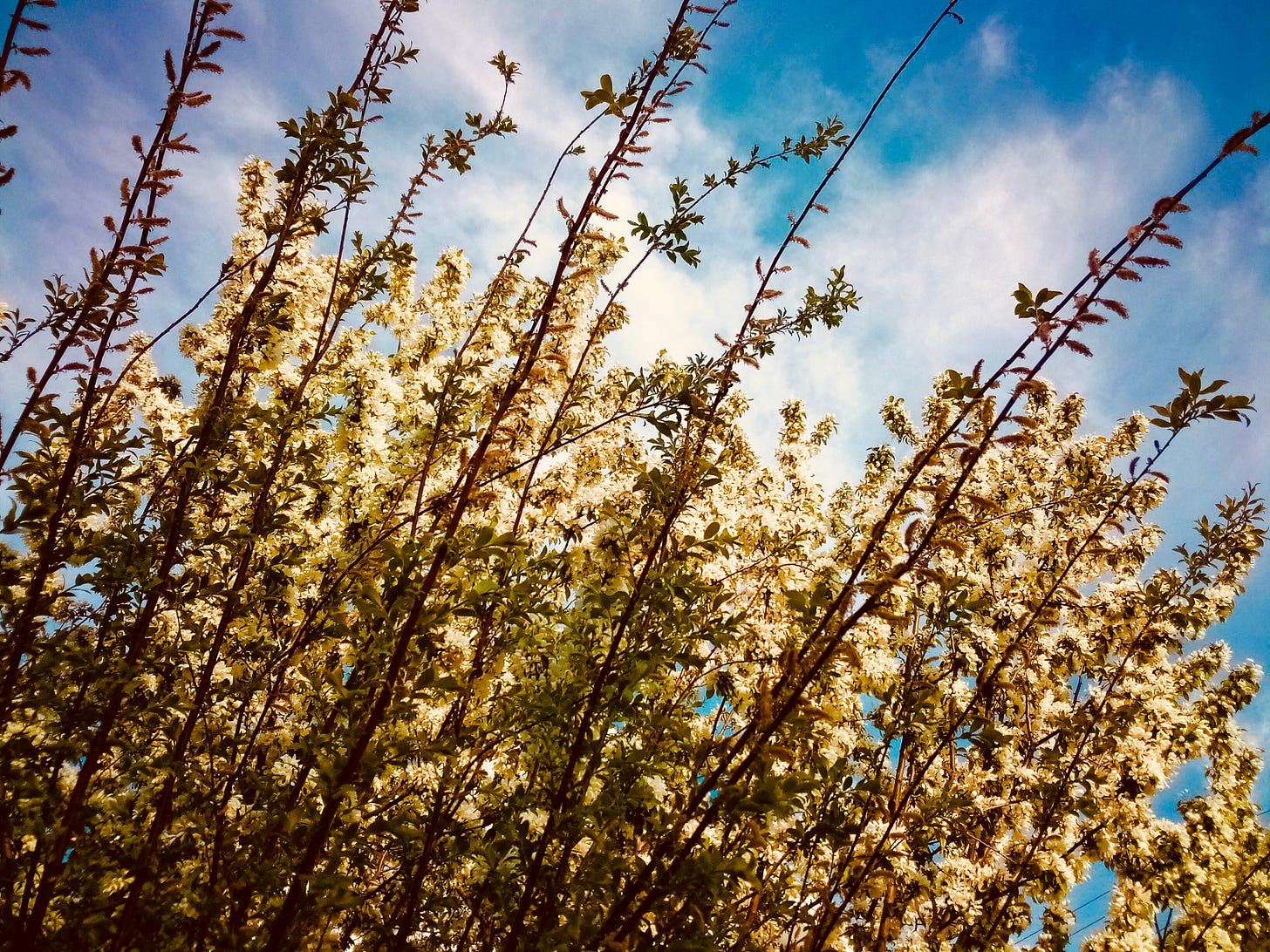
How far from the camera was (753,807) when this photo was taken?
155 cm

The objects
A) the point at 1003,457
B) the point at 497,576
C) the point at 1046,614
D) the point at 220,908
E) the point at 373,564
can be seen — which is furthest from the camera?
the point at 1003,457

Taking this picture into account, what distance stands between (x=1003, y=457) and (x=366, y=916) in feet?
31.0

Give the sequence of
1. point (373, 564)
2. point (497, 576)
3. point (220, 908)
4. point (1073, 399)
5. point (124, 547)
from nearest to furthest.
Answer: point (220, 908) → point (124, 547) → point (373, 564) → point (497, 576) → point (1073, 399)

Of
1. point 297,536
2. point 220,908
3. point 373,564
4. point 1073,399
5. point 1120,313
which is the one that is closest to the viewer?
point 1120,313

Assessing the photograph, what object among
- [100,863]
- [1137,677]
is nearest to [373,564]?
[100,863]

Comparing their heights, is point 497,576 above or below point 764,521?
below

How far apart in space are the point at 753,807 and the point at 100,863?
2.26 meters

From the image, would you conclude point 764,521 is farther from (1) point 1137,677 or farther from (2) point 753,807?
(2) point 753,807

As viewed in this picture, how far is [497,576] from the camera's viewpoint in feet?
7.41

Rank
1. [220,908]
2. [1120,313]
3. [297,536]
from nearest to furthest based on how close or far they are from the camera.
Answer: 1. [1120,313]
2. [220,908]
3. [297,536]

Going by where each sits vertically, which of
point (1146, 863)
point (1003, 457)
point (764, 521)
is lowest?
point (1146, 863)

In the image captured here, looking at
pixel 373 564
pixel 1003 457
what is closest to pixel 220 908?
pixel 373 564

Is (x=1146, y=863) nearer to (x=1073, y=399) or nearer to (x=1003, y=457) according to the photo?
(x=1003, y=457)

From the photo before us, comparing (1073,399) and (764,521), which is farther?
(1073,399)
